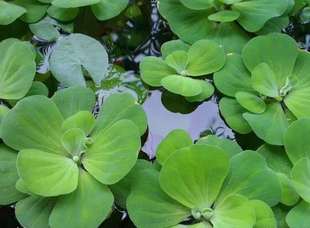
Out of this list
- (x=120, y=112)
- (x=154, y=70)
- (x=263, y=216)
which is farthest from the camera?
(x=154, y=70)

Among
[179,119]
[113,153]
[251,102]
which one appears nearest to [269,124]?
[251,102]

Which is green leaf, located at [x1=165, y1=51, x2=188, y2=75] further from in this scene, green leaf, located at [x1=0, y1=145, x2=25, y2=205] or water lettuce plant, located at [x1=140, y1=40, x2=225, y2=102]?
green leaf, located at [x1=0, y1=145, x2=25, y2=205]

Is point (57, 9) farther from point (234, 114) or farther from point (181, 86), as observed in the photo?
point (234, 114)

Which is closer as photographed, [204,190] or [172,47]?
[204,190]

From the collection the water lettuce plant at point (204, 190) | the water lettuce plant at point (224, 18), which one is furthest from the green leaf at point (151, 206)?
the water lettuce plant at point (224, 18)

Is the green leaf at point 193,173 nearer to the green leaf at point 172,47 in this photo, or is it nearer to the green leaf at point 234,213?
the green leaf at point 234,213

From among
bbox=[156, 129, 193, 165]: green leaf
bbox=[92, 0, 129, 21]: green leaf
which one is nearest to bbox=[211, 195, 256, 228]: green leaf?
bbox=[156, 129, 193, 165]: green leaf

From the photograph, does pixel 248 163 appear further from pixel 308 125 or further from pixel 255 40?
pixel 255 40

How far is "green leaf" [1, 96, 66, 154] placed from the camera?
940 millimetres

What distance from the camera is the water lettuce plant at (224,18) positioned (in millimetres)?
1139

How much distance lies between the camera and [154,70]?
1.10m

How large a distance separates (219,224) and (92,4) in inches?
20.5

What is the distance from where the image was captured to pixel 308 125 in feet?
3.15

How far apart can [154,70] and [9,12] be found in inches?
11.9
